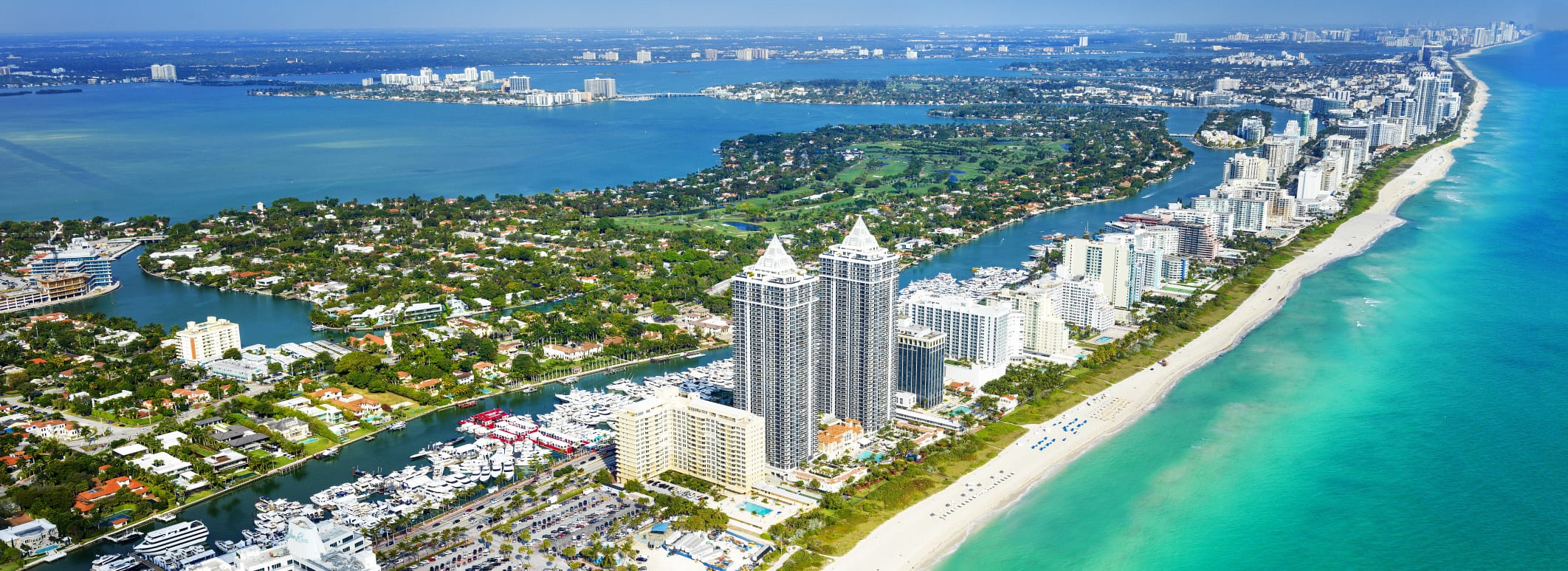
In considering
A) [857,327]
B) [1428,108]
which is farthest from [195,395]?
[1428,108]

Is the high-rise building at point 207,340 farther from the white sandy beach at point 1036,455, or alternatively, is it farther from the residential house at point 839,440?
the white sandy beach at point 1036,455

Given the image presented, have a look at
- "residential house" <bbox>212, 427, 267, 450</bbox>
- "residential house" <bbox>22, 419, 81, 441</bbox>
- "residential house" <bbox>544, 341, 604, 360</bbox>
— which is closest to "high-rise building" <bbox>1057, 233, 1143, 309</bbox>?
"residential house" <bbox>544, 341, 604, 360</bbox>

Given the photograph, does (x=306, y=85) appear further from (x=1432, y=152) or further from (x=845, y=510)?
(x=845, y=510)

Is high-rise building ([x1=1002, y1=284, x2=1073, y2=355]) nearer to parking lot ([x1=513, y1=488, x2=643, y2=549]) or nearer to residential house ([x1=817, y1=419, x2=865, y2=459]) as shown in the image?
residential house ([x1=817, y1=419, x2=865, y2=459])

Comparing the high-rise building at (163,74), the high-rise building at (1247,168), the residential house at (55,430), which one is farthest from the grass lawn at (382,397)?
the high-rise building at (163,74)

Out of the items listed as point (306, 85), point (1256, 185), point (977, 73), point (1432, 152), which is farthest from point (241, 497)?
point (977, 73)

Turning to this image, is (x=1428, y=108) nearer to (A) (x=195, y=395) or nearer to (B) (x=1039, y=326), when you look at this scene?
(B) (x=1039, y=326)
